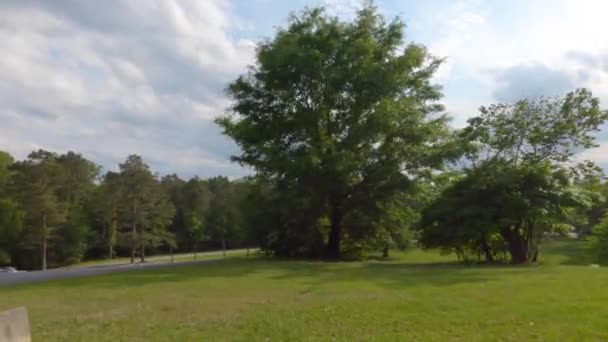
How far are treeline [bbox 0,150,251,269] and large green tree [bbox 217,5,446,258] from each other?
19558mm

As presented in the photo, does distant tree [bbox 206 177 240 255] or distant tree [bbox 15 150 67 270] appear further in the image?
distant tree [bbox 206 177 240 255]

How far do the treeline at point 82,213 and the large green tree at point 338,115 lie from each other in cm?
1956

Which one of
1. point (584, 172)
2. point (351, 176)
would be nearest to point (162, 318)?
point (351, 176)

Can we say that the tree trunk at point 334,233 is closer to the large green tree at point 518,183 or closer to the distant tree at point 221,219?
the large green tree at point 518,183

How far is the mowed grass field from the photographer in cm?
806

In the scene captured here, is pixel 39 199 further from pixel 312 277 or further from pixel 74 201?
pixel 312 277

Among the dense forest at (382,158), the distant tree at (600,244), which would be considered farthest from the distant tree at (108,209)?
the distant tree at (600,244)

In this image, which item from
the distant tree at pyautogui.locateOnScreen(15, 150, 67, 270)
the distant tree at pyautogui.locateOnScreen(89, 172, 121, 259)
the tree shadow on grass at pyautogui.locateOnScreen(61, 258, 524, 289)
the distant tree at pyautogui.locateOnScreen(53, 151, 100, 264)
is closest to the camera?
the tree shadow on grass at pyautogui.locateOnScreen(61, 258, 524, 289)

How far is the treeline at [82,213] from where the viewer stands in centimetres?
5269

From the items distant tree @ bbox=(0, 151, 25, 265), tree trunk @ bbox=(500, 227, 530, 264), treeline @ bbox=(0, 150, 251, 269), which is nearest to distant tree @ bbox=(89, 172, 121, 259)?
treeline @ bbox=(0, 150, 251, 269)

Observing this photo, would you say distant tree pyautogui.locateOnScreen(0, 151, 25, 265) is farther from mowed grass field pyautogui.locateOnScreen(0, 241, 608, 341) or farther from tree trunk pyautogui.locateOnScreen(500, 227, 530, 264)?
tree trunk pyautogui.locateOnScreen(500, 227, 530, 264)

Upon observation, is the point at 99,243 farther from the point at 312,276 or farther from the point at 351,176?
the point at 312,276

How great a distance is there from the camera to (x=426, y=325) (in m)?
8.52

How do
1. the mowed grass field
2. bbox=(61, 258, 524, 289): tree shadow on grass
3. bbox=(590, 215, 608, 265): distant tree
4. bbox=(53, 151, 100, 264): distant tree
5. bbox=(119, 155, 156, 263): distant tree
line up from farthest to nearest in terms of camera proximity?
bbox=(53, 151, 100, 264): distant tree → bbox=(119, 155, 156, 263): distant tree → bbox=(590, 215, 608, 265): distant tree → bbox=(61, 258, 524, 289): tree shadow on grass → the mowed grass field
